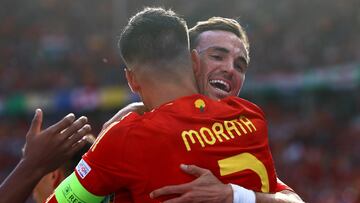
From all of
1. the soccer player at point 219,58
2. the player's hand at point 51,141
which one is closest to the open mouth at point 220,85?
the soccer player at point 219,58

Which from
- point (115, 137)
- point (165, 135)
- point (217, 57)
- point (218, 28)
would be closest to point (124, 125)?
point (115, 137)

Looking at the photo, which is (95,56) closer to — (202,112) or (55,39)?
(55,39)

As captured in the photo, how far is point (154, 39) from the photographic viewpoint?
3154 millimetres

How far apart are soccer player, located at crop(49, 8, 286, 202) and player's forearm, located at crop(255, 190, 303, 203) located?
0.12 ft

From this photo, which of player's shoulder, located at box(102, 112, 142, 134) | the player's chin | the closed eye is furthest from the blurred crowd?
player's shoulder, located at box(102, 112, 142, 134)

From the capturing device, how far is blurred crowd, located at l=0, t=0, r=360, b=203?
15.8 metres

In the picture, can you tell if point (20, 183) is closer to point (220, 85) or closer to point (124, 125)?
point (124, 125)

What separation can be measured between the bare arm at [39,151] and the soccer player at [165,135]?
15.4 inches

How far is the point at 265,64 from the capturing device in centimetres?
1859

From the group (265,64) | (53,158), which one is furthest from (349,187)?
(53,158)

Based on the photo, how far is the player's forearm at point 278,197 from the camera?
123 inches

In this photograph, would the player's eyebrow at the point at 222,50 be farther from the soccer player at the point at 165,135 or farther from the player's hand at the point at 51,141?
the player's hand at the point at 51,141

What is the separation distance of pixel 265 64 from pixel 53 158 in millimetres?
15446

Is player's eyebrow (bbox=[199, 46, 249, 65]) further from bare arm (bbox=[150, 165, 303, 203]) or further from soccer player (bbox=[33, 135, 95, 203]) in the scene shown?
bare arm (bbox=[150, 165, 303, 203])
